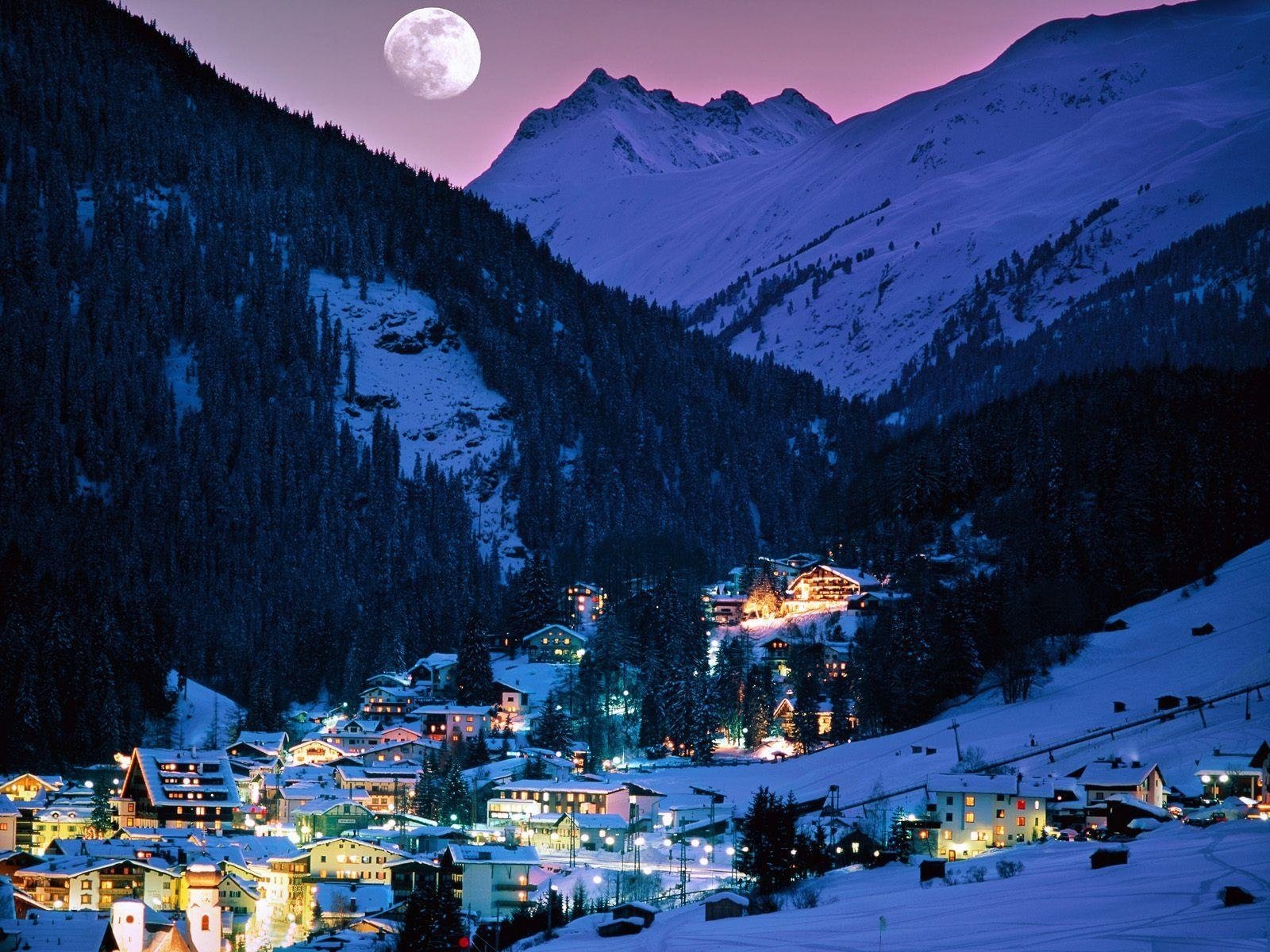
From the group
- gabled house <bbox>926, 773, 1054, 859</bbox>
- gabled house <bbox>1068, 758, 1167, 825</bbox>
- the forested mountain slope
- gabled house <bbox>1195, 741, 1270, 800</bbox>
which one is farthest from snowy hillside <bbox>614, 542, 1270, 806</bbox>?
the forested mountain slope

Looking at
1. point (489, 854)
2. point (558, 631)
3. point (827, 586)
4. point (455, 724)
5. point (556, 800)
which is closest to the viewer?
point (489, 854)

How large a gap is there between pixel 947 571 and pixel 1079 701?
34.6 meters

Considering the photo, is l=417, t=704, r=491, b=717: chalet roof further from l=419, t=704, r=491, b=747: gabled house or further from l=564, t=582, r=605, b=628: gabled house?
l=564, t=582, r=605, b=628: gabled house

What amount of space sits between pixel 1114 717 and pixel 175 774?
154 feet

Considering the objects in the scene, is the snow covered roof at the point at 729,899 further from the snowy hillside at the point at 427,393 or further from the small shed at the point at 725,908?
the snowy hillside at the point at 427,393

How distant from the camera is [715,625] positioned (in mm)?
125562

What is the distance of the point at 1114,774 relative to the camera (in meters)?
63.9

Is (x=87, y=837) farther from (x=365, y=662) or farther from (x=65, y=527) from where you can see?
(x=65, y=527)

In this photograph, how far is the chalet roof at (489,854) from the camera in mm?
67625

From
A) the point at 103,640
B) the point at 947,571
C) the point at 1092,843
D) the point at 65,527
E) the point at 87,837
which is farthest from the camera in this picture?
the point at 65,527

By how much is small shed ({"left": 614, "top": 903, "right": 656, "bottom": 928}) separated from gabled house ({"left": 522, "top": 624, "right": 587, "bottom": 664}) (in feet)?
221

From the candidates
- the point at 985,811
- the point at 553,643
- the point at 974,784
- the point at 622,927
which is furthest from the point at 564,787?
the point at 553,643

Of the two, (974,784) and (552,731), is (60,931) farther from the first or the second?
(552,731)

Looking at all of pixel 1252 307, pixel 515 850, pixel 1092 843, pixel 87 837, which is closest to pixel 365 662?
pixel 87 837
